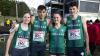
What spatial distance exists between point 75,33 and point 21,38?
1231 mm

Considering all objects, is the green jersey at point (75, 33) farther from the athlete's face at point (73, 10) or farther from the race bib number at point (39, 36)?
the race bib number at point (39, 36)

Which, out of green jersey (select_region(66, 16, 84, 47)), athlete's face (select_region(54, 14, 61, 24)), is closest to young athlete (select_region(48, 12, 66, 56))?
athlete's face (select_region(54, 14, 61, 24))

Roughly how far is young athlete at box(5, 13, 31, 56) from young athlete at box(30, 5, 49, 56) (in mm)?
155

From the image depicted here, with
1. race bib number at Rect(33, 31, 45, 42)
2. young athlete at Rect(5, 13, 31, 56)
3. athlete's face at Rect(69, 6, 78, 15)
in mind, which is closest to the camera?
athlete's face at Rect(69, 6, 78, 15)

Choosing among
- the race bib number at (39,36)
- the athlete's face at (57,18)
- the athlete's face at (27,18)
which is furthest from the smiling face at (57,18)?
the athlete's face at (27,18)

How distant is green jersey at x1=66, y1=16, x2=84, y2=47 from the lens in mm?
6992

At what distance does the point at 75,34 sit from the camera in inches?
275

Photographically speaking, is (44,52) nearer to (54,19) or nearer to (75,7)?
(54,19)

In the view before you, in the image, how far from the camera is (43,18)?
7.21 m

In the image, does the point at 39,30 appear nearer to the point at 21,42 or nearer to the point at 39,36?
the point at 39,36

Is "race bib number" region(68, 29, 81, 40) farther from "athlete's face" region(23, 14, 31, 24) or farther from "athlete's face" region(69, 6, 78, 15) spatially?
"athlete's face" region(23, 14, 31, 24)

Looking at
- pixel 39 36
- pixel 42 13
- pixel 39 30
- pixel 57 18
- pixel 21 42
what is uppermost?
pixel 42 13

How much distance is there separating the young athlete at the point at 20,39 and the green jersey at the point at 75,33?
3.10ft

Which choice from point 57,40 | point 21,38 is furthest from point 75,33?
point 21,38
